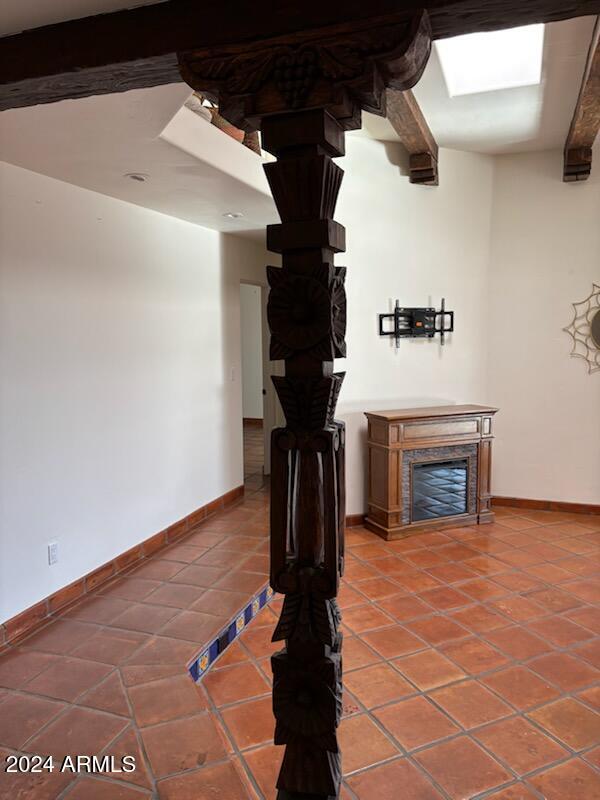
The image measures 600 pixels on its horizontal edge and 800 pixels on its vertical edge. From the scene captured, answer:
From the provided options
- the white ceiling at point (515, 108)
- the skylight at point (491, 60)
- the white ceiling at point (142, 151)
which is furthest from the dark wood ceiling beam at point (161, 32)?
the skylight at point (491, 60)

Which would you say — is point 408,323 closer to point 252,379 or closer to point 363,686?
point 363,686

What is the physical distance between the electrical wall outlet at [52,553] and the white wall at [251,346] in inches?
201

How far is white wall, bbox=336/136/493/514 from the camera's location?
4.48 meters

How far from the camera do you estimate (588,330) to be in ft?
15.8

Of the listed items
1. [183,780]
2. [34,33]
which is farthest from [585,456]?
[34,33]

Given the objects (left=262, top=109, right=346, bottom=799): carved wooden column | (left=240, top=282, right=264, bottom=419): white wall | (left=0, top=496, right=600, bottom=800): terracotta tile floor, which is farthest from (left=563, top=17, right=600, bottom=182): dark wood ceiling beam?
(left=240, top=282, right=264, bottom=419): white wall

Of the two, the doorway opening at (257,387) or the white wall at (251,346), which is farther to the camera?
the white wall at (251,346)

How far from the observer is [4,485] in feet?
8.75

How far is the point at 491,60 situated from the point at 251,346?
19.4ft

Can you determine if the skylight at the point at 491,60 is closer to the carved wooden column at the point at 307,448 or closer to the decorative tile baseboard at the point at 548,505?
the carved wooden column at the point at 307,448

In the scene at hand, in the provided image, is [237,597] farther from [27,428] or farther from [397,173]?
[397,173]

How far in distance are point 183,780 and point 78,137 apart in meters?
2.47

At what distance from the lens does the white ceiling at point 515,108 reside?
3.09 metres

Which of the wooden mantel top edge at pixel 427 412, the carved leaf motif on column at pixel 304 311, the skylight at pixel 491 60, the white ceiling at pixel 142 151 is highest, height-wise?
the skylight at pixel 491 60
